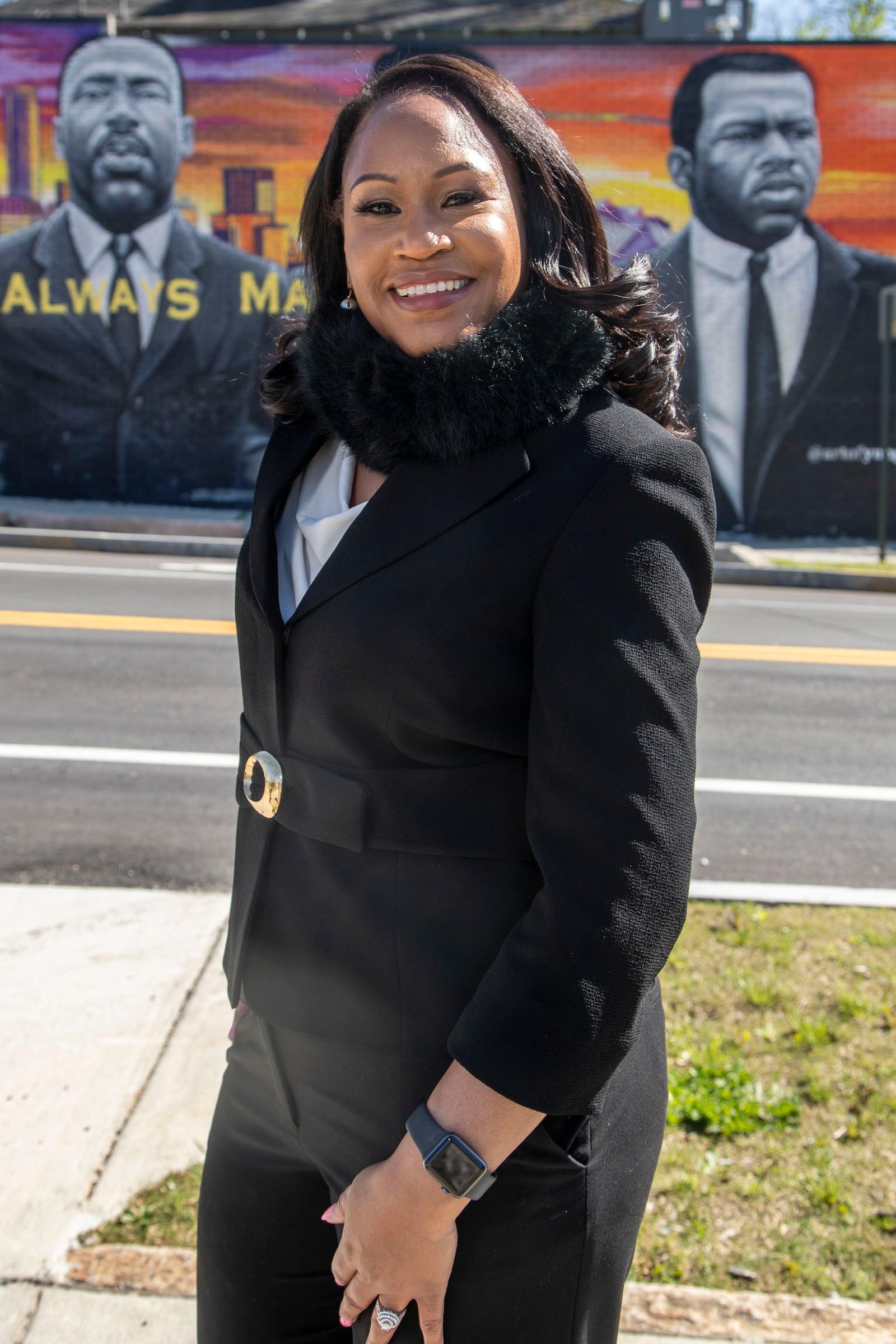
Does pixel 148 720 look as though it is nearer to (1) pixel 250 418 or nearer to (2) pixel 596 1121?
(2) pixel 596 1121

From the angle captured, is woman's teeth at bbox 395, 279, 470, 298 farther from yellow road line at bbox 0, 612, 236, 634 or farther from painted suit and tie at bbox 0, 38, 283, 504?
painted suit and tie at bbox 0, 38, 283, 504

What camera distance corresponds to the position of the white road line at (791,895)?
179 inches

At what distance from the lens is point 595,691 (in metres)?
1.25

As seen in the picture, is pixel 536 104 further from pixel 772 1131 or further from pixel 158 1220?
pixel 158 1220

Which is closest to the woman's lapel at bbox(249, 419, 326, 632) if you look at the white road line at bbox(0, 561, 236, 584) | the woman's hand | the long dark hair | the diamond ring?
the long dark hair

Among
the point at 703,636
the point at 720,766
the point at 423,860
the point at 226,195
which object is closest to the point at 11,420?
the point at 226,195

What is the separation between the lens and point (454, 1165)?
1.27m

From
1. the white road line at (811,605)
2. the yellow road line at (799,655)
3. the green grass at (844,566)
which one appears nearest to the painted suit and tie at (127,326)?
the green grass at (844,566)

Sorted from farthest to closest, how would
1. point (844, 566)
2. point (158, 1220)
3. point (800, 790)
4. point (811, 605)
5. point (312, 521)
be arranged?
point (844, 566) < point (811, 605) < point (800, 790) < point (158, 1220) < point (312, 521)

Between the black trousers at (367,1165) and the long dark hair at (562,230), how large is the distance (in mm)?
836

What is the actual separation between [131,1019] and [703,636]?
7596mm

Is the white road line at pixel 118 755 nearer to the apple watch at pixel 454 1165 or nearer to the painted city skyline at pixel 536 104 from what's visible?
the apple watch at pixel 454 1165

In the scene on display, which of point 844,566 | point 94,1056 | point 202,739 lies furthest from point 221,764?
point 844,566

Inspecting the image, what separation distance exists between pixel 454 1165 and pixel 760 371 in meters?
18.1
